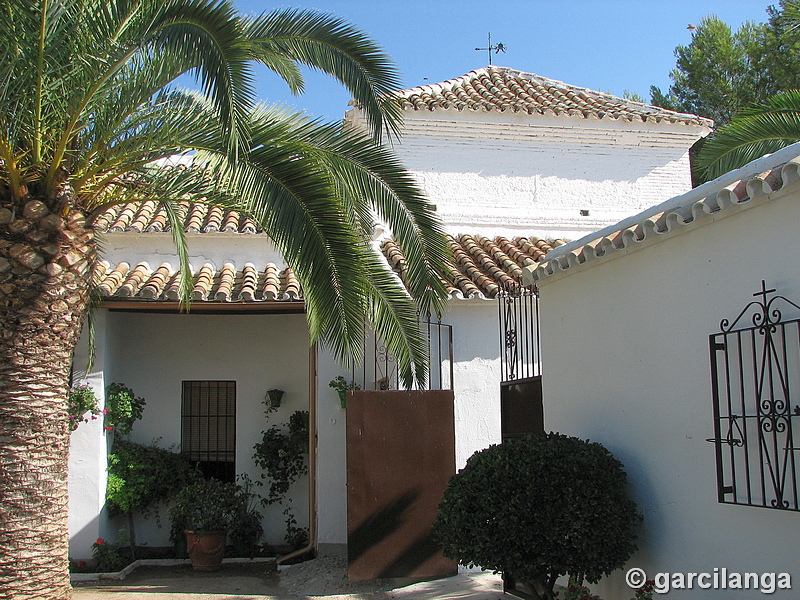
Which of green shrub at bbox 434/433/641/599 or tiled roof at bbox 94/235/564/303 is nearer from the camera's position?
green shrub at bbox 434/433/641/599

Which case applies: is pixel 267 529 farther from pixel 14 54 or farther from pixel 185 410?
pixel 14 54

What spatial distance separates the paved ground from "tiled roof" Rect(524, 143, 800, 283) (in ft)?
11.7

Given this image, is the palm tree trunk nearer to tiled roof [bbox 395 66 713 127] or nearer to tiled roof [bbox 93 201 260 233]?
tiled roof [bbox 93 201 260 233]

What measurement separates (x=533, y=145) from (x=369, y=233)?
261 inches

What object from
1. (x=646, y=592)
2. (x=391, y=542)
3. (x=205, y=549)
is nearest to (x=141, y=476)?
(x=205, y=549)

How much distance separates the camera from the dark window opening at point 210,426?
1174 cm

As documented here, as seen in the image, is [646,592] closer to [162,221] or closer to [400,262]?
[400,262]

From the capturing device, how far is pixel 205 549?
10.3 meters

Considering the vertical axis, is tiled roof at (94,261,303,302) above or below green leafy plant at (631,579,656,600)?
above

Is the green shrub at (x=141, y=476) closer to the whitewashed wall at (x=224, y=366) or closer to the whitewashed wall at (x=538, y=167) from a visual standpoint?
the whitewashed wall at (x=224, y=366)

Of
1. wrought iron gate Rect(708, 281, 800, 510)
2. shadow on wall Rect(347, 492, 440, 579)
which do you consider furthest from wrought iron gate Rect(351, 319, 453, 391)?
wrought iron gate Rect(708, 281, 800, 510)

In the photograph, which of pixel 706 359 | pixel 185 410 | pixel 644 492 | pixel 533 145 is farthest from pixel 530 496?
pixel 533 145

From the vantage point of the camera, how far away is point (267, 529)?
37.4 ft

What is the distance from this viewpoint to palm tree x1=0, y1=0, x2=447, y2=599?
5.23 meters
